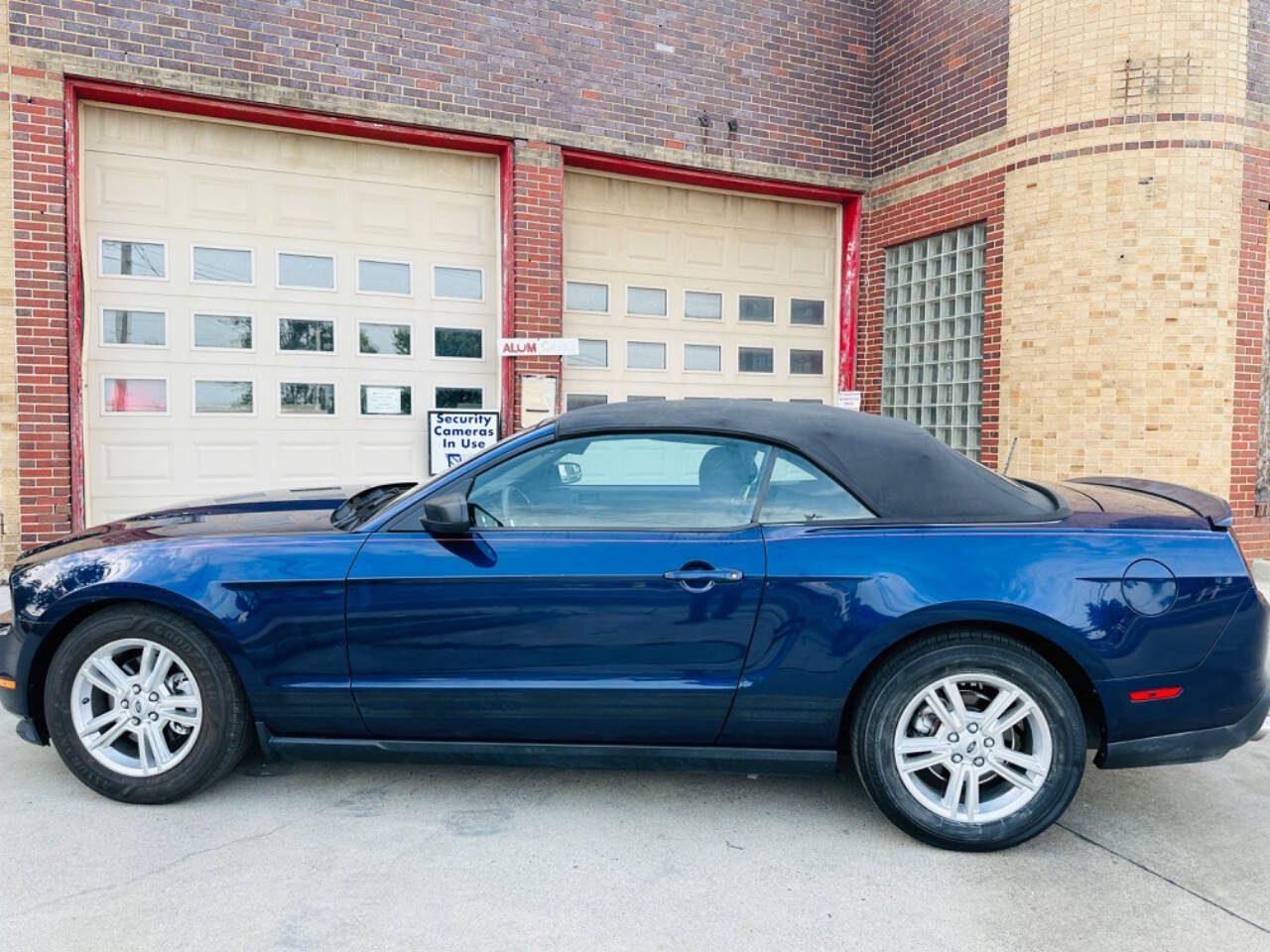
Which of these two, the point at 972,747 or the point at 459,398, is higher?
the point at 459,398

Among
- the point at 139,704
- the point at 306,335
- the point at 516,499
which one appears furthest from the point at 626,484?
the point at 306,335

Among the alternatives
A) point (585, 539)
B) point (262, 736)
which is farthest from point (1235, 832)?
point (262, 736)

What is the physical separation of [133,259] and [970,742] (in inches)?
295

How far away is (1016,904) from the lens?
2.83 metres

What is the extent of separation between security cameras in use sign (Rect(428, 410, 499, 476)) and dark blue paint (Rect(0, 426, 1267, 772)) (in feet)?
16.6

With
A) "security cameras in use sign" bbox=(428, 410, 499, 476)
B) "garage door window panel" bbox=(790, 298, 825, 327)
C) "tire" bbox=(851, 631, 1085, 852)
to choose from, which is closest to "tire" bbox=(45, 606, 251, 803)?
"tire" bbox=(851, 631, 1085, 852)

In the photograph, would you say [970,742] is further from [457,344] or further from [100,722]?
[457,344]

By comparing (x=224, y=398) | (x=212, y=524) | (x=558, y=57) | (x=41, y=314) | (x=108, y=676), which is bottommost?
(x=108, y=676)

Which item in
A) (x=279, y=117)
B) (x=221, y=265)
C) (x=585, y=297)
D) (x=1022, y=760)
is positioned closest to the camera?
(x=1022, y=760)

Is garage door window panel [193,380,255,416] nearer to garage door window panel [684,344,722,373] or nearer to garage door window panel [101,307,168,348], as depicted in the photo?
garage door window panel [101,307,168,348]

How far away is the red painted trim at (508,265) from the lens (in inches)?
334

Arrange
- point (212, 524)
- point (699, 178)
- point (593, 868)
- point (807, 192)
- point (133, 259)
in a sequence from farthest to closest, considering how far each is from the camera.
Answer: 1. point (807, 192)
2. point (699, 178)
3. point (133, 259)
4. point (212, 524)
5. point (593, 868)

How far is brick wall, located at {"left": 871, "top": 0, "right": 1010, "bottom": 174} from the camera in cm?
862

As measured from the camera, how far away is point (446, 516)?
322 cm
